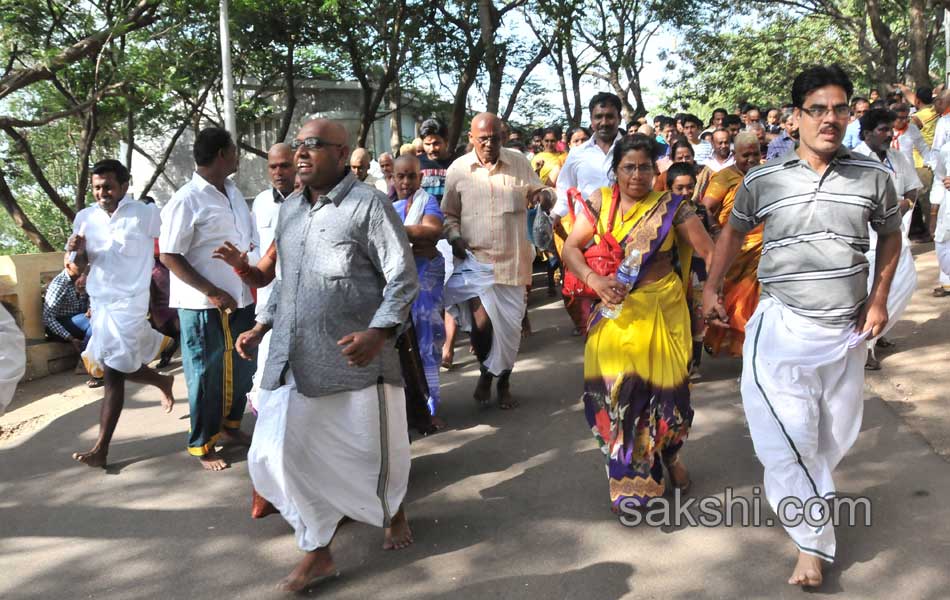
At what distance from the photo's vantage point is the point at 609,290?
4148mm

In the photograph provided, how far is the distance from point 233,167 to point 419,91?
17.9 m

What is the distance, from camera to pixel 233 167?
5.59m

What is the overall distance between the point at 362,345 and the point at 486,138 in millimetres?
3144

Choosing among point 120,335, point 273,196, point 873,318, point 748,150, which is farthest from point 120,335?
point 748,150

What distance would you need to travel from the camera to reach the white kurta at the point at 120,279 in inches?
226

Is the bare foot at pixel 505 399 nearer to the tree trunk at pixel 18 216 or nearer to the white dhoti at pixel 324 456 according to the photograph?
the white dhoti at pixel 324 456

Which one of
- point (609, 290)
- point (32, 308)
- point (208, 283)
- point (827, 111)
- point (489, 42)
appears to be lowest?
point (32, 308)

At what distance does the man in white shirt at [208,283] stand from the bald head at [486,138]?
1.73 meters

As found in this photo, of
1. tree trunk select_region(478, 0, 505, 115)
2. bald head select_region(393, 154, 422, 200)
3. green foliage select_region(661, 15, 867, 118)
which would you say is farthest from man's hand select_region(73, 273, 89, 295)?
green foliage select_region(661, 15, 867, 118)

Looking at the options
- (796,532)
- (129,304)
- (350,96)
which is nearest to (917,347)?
(796,532)

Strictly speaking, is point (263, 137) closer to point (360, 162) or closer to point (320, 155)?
point (360, 162)

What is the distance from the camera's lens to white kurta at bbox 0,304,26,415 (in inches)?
179

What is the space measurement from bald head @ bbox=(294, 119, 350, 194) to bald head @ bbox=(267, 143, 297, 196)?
6.44 ft

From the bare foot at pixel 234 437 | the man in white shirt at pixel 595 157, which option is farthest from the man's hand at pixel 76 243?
the man in white shirt at pixel 595 157
